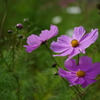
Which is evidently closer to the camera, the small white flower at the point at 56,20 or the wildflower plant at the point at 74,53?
the wildflower plant at the point at 74,53

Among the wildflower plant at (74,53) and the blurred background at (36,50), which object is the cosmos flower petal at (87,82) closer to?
the wildflower plant at (74,53)

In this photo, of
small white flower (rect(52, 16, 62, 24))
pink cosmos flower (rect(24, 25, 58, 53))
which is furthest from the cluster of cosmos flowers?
small white flower (rect(52, 16, 62, 24))

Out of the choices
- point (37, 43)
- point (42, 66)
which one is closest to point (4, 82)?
point (37, 43)

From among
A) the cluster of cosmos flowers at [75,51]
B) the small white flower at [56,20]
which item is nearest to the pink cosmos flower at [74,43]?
the cluster of cosmos flowers at [75,51]

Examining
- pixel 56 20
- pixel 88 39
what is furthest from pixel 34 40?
pixel 56 20

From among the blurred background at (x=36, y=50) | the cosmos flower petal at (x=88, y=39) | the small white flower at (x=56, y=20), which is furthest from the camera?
the small white flower at (x=56, y=20)

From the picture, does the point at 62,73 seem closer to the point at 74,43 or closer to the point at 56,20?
the point at 74,43
